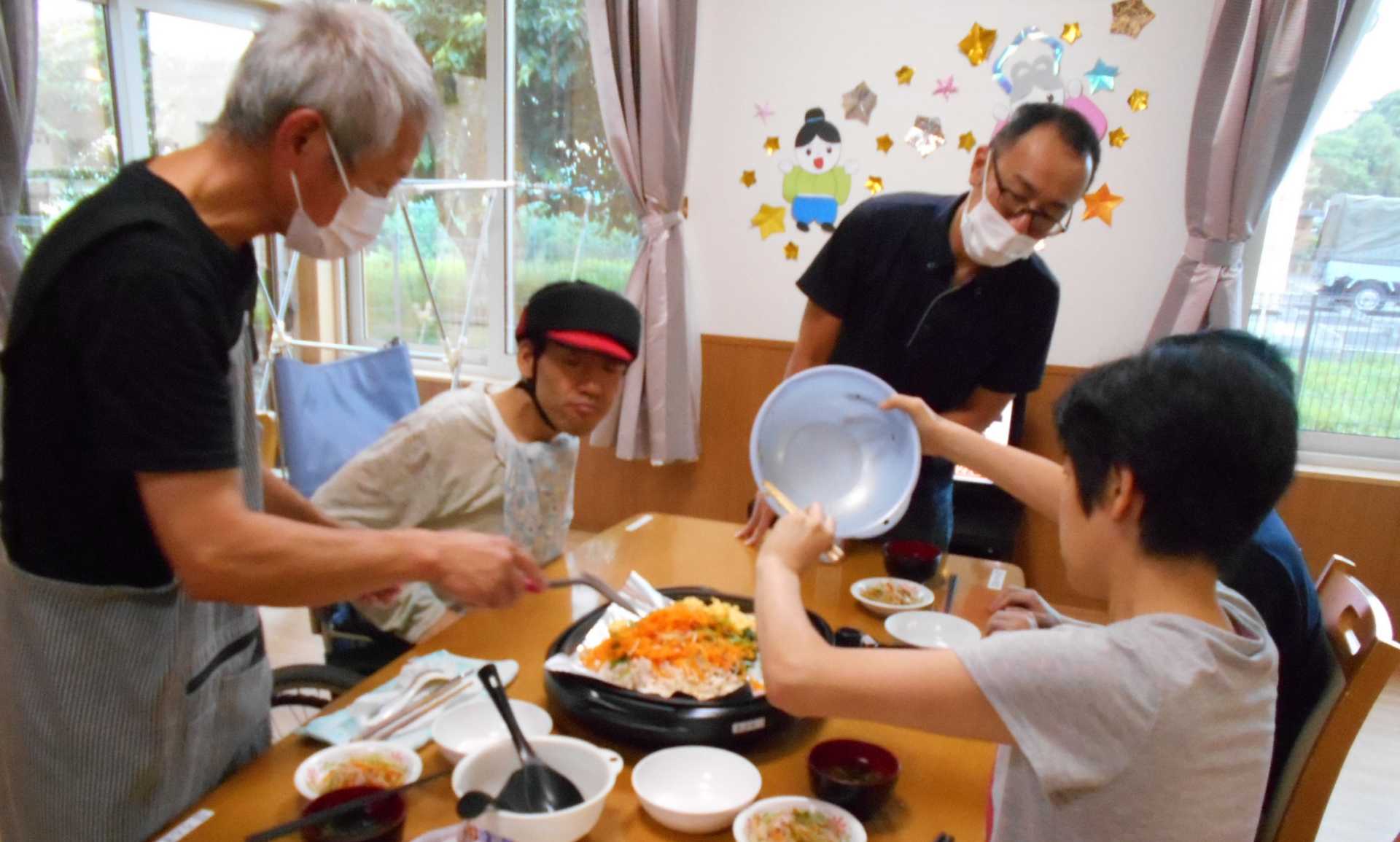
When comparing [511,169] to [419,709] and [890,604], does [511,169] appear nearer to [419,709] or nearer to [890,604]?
[890,604]

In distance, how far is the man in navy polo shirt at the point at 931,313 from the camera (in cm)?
196

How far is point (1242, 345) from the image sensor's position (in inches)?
43.5

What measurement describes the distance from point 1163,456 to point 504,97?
370cm

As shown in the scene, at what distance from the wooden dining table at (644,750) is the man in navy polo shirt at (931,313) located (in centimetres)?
26

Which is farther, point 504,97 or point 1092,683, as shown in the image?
point 504,97

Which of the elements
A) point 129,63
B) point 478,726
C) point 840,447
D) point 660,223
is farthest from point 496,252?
point 478,726

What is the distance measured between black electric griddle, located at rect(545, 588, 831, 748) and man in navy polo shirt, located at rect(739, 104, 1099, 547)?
0.79 meters

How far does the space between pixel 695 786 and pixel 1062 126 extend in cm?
137

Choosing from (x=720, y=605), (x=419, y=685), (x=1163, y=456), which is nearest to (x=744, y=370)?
(x=720, y=605)

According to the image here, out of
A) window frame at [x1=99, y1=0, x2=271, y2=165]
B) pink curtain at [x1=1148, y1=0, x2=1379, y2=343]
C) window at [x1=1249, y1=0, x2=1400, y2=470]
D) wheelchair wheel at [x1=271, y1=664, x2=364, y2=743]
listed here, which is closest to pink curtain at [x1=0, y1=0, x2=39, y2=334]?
window frame at [x1=99, y1=0, x2=271, y2=165]

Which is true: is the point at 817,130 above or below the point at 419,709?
above

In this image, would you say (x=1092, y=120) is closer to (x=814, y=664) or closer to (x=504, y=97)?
(x=504, y=97)

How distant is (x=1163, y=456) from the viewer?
0.83m

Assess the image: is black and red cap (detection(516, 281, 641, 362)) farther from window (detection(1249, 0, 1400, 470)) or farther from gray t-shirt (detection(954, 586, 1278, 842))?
window (detection(1249, 0, 1400, 470))
